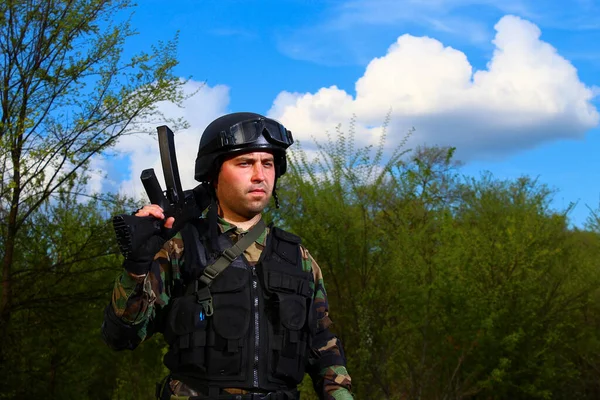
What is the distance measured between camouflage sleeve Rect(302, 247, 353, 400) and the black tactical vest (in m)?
0.12

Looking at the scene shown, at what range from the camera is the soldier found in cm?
297

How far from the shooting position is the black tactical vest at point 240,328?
9.80ft

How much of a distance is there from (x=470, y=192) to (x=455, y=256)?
429 inches

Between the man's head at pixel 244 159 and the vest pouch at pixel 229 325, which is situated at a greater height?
the man's head at pixel 244 159

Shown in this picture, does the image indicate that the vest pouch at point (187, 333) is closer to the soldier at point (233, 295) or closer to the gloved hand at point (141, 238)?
the soldier at point (233, 295)

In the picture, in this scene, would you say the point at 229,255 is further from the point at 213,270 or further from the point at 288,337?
the point at 288,337

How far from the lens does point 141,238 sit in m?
2.75

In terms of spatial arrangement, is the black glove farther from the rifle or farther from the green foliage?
the green foliage

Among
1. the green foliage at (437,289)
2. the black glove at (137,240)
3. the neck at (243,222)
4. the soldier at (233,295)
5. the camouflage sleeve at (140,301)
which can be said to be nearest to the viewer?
the black glove at (137,240)

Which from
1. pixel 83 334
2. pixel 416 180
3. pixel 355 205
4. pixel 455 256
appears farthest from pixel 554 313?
pixel 83 334

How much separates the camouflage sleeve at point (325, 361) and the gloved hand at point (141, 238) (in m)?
0.87

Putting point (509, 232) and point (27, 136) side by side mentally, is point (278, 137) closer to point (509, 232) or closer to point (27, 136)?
point (27, 136)

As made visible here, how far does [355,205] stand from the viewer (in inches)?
387

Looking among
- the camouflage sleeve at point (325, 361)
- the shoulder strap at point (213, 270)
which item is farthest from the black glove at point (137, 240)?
the camouflage sleeve at point (325, 361)
